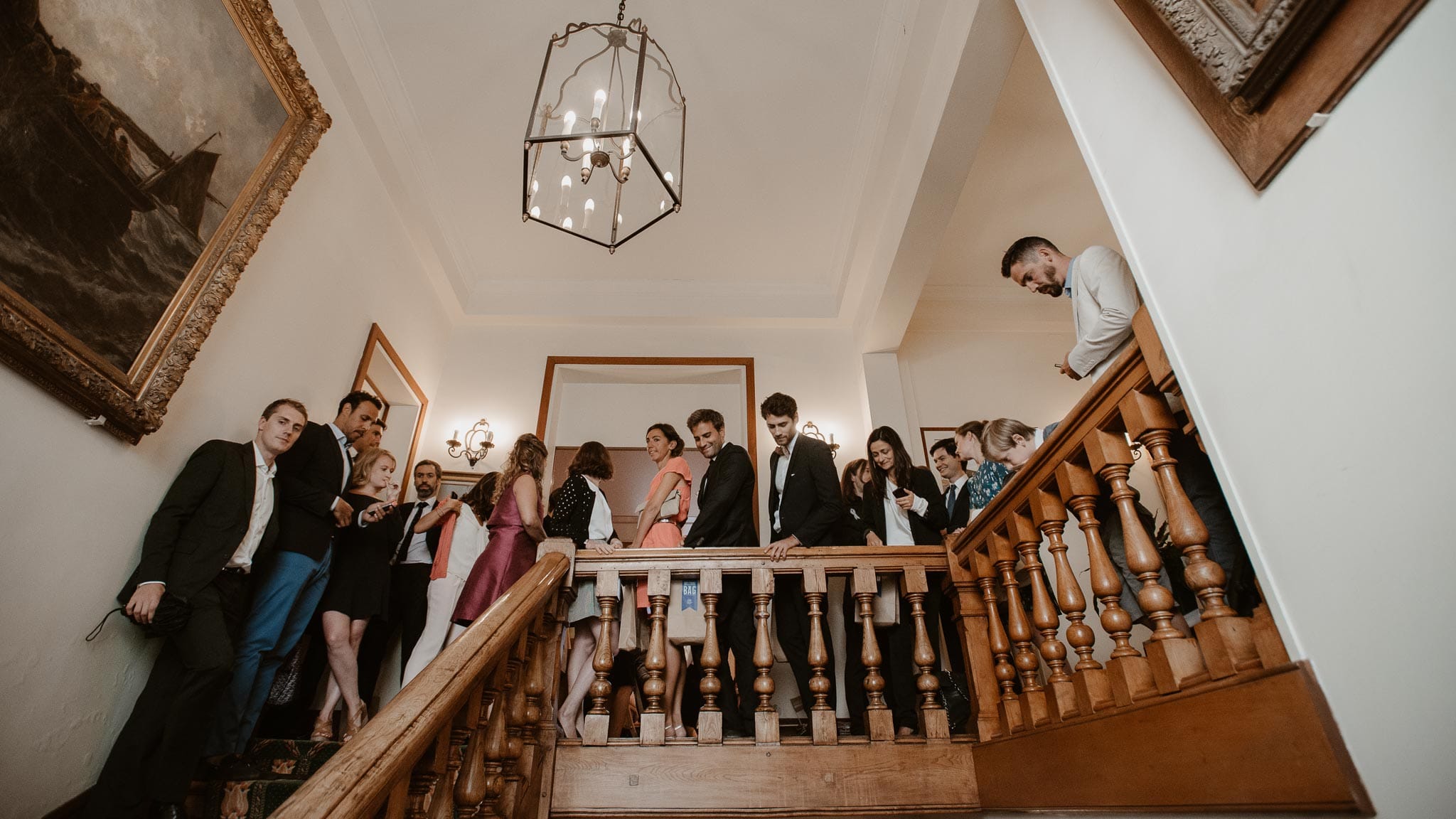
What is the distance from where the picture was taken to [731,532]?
3250 millimetres

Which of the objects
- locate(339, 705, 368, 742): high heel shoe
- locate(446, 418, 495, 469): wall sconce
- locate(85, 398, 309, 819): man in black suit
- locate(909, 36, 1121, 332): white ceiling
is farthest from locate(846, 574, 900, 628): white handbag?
locate(446, 418, 495, 469): wall sconce

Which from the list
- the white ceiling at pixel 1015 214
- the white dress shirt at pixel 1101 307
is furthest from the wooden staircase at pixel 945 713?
the white ceiling at pixel 1015 214

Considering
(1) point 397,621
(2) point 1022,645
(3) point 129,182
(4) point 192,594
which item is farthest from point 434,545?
(2) point 1022,645

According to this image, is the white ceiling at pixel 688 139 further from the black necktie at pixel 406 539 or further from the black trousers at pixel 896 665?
the black trousers at pixel 896 665

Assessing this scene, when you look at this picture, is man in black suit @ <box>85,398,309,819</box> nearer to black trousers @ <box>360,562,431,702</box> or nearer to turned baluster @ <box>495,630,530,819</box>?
black trousers @ <box>360,562,431,702</box>

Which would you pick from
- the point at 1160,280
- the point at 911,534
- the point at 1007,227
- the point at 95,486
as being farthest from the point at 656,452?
the point at 1007,227

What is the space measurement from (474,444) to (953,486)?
3806mm

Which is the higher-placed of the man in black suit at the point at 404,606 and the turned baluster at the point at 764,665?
the man in black suit at the point at 404,606

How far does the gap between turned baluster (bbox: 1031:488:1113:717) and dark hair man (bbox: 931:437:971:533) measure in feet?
3.35

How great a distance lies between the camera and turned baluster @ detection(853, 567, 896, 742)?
251cm

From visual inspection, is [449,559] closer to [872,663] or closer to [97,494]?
[97,494]

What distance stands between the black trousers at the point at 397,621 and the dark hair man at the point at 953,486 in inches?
108

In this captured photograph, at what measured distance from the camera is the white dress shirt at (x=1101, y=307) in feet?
6.52

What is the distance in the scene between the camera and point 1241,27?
4.39 feet
